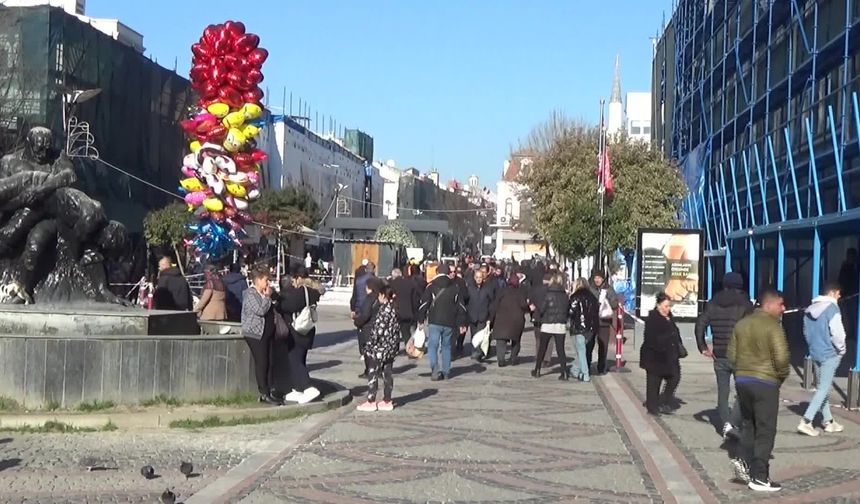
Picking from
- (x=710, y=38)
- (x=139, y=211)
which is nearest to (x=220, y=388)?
(x=710, y=38)

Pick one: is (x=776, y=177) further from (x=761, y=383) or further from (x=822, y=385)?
(x=761, y=383)

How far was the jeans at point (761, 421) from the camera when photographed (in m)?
8.94

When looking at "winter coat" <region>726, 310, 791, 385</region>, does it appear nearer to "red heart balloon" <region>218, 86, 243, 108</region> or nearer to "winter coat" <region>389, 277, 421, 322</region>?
"winter coat" <region>389, 277, 421, 322</region>

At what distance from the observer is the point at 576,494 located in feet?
28.3

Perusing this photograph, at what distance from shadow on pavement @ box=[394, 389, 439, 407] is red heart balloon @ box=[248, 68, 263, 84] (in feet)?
26.5

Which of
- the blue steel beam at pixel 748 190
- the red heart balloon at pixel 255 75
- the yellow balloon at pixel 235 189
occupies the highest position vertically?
the red heart balloon at pixel 255 75

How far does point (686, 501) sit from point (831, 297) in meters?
4.80

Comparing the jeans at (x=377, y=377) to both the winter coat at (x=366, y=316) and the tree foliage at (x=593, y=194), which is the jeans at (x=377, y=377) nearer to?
the winter coat at (x=366, y=316)

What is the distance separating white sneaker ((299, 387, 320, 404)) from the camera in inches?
498

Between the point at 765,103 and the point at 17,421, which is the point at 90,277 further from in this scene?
the point at 765,103

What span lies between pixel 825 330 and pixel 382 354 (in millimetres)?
4897

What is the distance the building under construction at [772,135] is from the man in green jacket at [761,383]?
Result: 7.30 meters

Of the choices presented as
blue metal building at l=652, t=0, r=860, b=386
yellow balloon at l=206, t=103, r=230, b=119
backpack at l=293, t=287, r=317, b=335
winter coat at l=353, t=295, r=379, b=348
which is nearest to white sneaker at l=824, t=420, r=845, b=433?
blue metal building at l=652, t=0, r=860, b=386

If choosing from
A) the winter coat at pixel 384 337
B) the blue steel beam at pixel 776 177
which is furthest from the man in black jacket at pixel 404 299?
the blue steel beam at pixel 776 177
